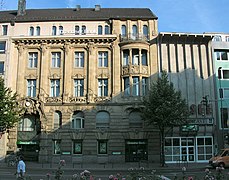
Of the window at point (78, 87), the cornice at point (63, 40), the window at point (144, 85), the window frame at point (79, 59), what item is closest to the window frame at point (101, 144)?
the window at point (78, 87)

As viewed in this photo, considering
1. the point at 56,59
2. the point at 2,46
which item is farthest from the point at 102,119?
the point at 2,46

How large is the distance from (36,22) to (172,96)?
20.6 meters

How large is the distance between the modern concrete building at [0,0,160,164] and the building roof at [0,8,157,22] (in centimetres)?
14

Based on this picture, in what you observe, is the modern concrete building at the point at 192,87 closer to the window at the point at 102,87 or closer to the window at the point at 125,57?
the window at the point at 125,57

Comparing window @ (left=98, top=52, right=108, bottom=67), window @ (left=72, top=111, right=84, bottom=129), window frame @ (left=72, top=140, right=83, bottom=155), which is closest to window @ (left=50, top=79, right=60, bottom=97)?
window @ (left=72, top=111, right=84, bottom=129)

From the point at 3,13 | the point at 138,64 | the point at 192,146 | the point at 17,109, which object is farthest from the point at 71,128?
the point at 3,13

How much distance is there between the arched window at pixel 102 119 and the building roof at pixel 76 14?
41.1 feet

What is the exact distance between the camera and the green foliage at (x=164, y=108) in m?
30.5

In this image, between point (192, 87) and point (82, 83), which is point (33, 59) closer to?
point (82, 83)

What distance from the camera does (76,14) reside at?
40.6 meters

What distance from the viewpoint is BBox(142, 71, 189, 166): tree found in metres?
30.5

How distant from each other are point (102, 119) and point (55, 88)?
7191mm

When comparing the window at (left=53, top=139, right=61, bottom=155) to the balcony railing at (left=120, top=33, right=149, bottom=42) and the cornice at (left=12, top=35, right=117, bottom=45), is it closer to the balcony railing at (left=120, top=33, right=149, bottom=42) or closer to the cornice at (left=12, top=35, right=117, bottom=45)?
the cornice at (left=12, top=35, right=117, bottom=45)

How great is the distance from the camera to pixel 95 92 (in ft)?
120
